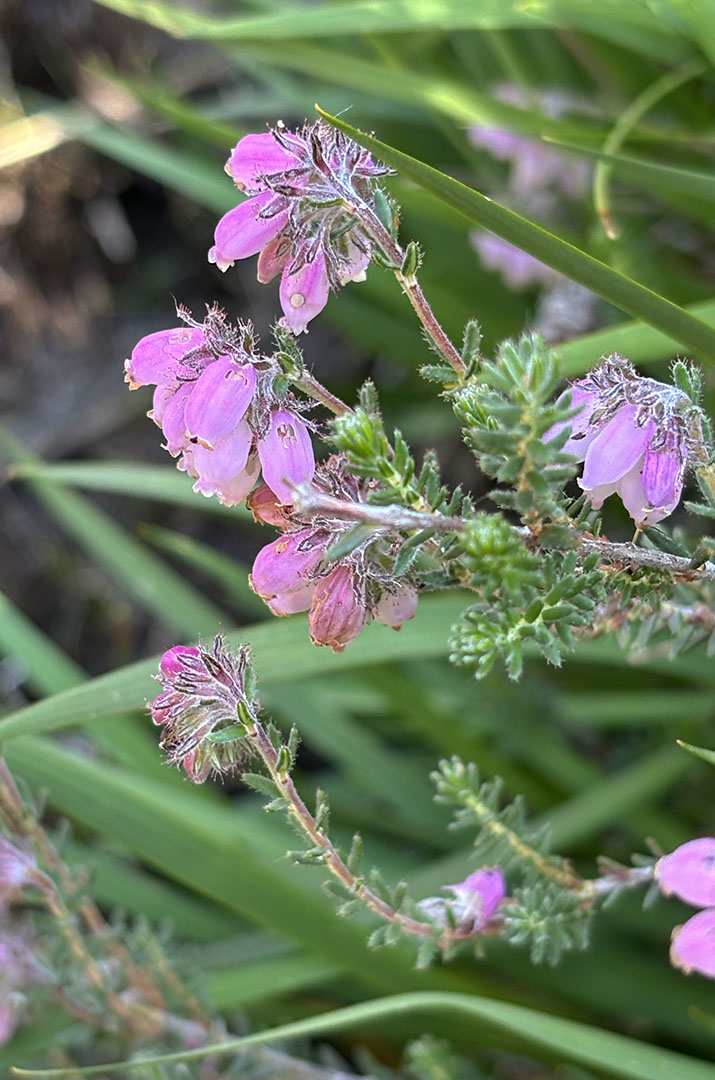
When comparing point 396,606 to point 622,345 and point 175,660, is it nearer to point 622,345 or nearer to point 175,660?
point 175,660

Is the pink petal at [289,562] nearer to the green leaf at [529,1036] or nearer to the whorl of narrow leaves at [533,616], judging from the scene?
the whorl of narrow leaves at [533,616]

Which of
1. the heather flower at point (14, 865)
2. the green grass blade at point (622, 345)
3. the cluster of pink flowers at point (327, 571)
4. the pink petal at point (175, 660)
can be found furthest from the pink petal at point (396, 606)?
the heather flower at point (14, 865)

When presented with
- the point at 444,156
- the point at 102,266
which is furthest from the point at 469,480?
the point at 102,266

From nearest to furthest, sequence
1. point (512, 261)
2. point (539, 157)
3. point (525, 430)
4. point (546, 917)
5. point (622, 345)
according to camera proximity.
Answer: point (525, 430) → point (546, 917) → point (622, 345) → point (539, 157) → point (512, 261)

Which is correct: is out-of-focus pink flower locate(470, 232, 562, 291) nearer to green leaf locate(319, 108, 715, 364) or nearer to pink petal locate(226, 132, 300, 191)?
green leaf locate(319, 108, 715, 364)

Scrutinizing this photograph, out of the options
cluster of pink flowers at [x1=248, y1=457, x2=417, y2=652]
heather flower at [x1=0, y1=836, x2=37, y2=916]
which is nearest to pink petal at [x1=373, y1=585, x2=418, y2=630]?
cluster of pink flowers at [x1=248, y1=457, x2=417, y2=652]

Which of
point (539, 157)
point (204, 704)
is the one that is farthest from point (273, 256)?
point (539, 157)
